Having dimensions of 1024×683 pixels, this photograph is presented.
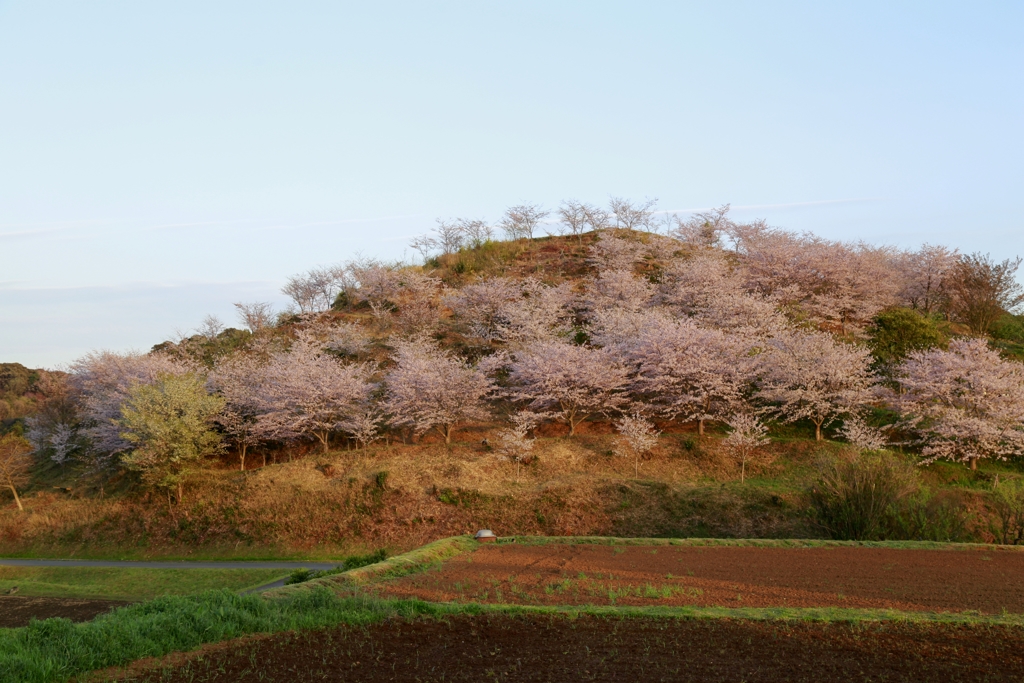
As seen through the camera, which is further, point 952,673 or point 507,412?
point 507,412

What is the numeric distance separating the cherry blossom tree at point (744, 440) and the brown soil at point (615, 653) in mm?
18011

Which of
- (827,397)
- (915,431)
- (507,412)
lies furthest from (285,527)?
(915,431)

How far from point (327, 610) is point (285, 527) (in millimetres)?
17230

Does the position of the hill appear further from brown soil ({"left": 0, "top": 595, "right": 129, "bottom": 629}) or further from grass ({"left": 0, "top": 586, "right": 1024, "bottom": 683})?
grass ({"left": 0, "top": 586, "right": 1024, "bottom": 683})

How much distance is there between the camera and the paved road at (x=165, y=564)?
25.6 meters

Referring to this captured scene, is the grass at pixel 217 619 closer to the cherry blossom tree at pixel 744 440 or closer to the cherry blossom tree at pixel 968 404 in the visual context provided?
the cherry blossom tree at pixel 744 440

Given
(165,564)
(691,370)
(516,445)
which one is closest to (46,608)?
(165,564)

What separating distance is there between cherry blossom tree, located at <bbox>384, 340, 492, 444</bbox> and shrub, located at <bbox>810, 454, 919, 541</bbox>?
17.7 metres

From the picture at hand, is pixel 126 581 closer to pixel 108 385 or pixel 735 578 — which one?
pixel 735 578

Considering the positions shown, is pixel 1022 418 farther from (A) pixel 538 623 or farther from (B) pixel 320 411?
(B) pixel 320 411

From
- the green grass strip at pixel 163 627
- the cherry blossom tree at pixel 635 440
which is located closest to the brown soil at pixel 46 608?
the green grass strip at pixel 163 627

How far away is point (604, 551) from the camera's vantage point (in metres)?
20.2

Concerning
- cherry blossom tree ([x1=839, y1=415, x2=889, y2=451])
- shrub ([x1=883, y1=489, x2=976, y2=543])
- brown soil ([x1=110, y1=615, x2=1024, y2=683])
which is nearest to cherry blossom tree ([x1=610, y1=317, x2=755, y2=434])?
cherry blossom tree ([x1=839, y1=415, x2=889, y2=451])

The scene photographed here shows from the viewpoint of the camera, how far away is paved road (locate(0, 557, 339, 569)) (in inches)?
1009
